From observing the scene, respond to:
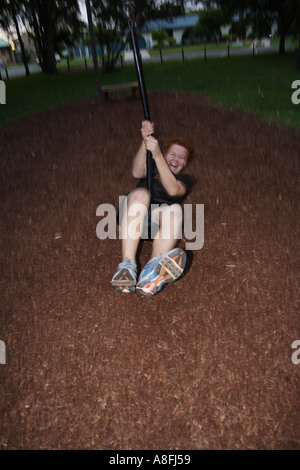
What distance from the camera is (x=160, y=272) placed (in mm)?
2463

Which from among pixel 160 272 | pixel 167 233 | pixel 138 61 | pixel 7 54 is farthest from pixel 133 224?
pixel 7 54

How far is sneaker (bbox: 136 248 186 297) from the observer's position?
95.7 inches

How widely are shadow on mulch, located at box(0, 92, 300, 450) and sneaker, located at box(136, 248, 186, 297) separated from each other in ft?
0.90

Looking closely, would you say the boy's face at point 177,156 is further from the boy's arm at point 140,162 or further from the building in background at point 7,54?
the building in background at point 7,54

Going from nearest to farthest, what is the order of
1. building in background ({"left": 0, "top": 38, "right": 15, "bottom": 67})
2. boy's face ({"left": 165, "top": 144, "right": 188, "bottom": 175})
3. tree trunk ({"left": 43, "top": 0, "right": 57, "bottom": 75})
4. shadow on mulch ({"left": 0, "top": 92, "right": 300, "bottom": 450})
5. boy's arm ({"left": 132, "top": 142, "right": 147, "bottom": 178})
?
shadow on mulch ({"left": 0, "top": 92, "right": 300, "bottom": 450})
boy's arm ({"left": 132, "top": 142, "right": 147, "bottom": 178})
boy's face ({"left": 165, "top": 144, "right": 188, "bottom": 175})
tree trunk ({"left": 43, "top": 0, "right": 57, "bottom": 75})
building in background ({"left": 0, "top": 38, "right": 15, "bottom": 67})

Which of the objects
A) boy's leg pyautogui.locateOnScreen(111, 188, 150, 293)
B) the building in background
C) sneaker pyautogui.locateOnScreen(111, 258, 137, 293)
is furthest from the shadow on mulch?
the building in background

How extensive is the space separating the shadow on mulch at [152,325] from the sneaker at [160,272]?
0.90 ft

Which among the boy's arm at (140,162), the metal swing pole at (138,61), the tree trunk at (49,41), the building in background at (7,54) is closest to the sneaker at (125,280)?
the metal swing pole at (138,61)

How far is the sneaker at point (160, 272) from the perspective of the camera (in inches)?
95.7

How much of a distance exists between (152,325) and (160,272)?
40 cm

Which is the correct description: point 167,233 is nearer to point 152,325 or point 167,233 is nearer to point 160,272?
point 160,272

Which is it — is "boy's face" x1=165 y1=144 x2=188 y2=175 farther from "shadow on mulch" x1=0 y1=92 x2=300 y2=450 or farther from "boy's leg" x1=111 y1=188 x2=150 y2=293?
"shadow on mulch" x1=0 y1=92 x2=300 y2=450
